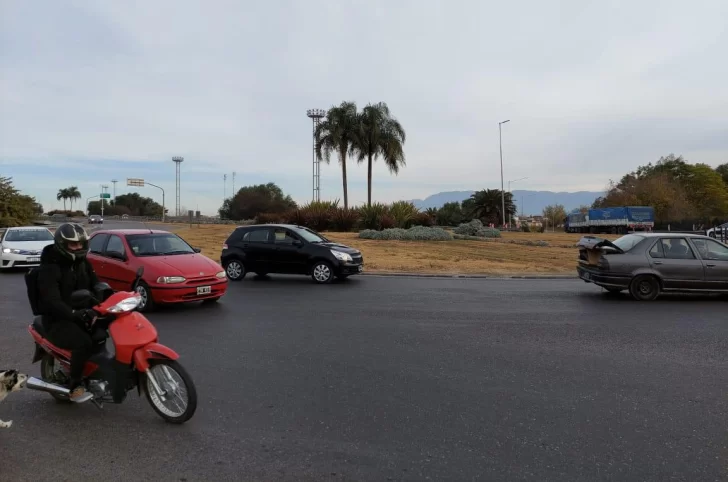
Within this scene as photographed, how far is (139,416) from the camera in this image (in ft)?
14.5

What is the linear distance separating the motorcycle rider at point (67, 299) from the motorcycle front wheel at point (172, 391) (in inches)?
21.1

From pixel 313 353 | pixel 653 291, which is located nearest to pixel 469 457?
pixel 313 353

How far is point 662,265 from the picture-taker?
11.3 metres

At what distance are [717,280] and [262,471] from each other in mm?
11214

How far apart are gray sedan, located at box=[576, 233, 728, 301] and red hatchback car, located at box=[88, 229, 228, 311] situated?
318 inches

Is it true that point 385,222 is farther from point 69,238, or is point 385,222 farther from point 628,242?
point 69,238

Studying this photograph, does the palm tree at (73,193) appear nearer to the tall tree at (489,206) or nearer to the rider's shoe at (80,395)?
the tall tree at (489,206)

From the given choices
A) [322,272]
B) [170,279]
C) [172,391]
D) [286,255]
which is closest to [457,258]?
[322,272]

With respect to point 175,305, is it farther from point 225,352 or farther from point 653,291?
point 653,291

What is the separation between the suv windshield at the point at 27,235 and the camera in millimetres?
16969

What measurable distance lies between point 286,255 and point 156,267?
505 cm

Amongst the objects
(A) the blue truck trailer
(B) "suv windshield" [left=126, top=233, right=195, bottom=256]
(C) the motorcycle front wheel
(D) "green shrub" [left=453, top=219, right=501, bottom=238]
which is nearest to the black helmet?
(C) the motorcycle front wheel

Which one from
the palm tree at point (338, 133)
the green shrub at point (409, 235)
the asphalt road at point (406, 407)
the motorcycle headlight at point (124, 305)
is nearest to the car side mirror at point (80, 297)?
the motorcycle headlight at point (124, 305)

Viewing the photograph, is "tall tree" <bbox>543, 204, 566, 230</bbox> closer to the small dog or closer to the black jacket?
the black jacket
